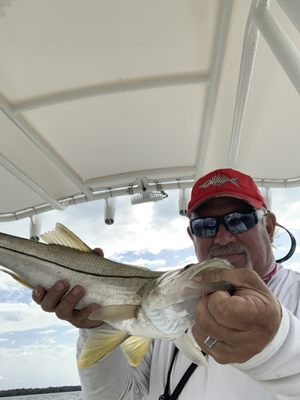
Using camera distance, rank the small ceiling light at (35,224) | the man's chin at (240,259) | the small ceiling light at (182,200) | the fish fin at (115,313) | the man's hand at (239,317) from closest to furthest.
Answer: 1. the man's hand at (239,317)
2. the fish fin at (115,313)
3. the man's chin at (240,259)
4. the small ceiling light at (182,200)
5. the small ceiling light at (35,224)

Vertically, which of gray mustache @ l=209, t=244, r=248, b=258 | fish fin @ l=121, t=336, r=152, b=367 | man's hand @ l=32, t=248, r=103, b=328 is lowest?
fish fin @ l=121, t=336, r=152, b=367

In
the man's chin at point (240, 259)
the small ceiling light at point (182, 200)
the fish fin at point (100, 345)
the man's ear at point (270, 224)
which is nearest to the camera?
the fish fin at point (100, 345)

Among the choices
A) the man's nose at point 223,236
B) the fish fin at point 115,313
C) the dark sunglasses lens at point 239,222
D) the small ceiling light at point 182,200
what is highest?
the small ceiling light at point 182,200

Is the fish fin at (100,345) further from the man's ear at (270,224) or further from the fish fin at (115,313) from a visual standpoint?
the man's ear at (270,224)

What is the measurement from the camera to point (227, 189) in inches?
114

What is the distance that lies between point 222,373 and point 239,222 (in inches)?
37.1

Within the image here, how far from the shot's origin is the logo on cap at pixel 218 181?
295 cm

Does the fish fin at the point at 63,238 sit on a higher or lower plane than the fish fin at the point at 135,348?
higher

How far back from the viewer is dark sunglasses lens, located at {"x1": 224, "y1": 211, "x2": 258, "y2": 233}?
9.12ft

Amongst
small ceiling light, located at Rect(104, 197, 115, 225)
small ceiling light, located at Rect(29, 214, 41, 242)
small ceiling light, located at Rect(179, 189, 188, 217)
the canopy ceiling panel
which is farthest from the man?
small ceiling light, located at Rect(29, 214, 41, 242)

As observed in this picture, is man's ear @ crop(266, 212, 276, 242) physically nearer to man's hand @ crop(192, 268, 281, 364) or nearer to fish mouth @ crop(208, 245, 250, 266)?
fish mouth @ crop(208, 245, 250, 266)

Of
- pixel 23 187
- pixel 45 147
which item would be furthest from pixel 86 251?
pixel 23 187

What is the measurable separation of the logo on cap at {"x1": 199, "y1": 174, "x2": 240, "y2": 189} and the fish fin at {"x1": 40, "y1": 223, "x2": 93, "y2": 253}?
3.39 ft

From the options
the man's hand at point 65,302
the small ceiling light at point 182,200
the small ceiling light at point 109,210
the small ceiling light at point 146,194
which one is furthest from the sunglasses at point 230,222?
the small ceiling light at point 109,210
